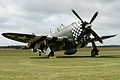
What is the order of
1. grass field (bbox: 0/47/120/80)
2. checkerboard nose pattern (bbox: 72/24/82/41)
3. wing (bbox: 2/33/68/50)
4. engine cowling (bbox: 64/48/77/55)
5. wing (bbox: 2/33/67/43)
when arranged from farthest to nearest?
engine cowling (bbox: 64/48/77/55) → checkerboard nose pattern (bbox: 72/24/82/41) → wing (bbox: 2/33/68/50) → wing (bbox: 2/33/67/43) → grass field (bbox: 0/47/120/80)

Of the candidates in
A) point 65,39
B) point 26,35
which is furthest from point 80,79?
point 65,39

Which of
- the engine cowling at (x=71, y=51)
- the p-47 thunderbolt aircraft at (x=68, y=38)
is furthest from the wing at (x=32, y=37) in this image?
the engine cowling at (x=71, y=51)

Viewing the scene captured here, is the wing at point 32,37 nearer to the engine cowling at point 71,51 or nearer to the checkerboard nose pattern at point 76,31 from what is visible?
the checkerboard nose pattern at point 76,31

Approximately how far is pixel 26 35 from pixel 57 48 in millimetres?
6804

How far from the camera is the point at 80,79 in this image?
13.9 meters

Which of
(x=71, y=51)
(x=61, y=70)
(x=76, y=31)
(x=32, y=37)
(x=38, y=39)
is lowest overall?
(x=61, y=70)

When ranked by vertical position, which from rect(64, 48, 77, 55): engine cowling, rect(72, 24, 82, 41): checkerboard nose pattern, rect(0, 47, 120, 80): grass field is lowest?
rect(0, 47, 120, 80): grass field

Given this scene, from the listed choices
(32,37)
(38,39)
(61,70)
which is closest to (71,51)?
(38,39)

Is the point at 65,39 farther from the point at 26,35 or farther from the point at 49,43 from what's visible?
the point at 26,35

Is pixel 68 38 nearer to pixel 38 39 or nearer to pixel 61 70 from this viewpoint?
pixel 38 39

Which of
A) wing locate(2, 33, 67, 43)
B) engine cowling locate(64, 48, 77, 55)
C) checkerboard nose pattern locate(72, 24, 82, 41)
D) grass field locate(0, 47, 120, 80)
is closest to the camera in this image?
grass field locate(0, 47, 120, 80)

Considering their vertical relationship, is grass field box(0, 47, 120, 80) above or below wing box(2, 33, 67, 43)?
below

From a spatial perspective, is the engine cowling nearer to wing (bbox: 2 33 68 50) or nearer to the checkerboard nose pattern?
wing (bbox: 2 33 68 50)

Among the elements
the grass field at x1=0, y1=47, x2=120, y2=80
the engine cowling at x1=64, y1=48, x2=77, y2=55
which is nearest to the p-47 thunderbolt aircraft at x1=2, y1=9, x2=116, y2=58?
the engine cowling at x1=64, y1=48, x2=77, y2=55
